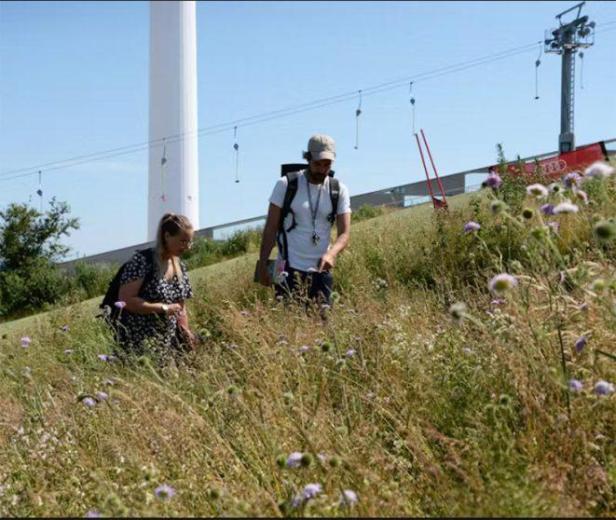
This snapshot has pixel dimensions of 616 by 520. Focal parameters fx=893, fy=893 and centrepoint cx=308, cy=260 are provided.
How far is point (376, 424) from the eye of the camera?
11.9 feet

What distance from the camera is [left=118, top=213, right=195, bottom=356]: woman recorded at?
5.52 metres

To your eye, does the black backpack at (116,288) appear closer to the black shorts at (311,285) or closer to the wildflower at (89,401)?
the black shorts at (311,285)

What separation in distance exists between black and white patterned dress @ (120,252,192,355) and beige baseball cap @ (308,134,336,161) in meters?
1.23

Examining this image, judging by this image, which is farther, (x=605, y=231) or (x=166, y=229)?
(x=166, y=229)

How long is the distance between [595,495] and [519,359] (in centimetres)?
55

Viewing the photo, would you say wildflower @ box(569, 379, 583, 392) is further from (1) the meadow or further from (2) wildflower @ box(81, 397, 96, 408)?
(2) wildflower @ box(81, 397, 96, 408)

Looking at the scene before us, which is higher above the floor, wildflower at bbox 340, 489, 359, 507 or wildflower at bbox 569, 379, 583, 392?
wildflower at bbox 569, 379, 583, 392

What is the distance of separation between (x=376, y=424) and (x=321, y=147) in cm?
221

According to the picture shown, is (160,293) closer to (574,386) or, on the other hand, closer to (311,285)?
(311,285)

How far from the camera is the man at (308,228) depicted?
551 centimetres

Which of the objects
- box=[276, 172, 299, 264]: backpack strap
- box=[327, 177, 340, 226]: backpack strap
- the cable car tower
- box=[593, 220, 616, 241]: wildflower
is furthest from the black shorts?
the cable car tower

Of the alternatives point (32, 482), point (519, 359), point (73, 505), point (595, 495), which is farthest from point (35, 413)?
point (595, 495)

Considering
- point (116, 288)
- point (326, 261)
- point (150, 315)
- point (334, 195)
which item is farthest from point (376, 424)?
point (116, 288)

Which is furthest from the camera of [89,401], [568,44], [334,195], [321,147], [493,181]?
[568,44]
